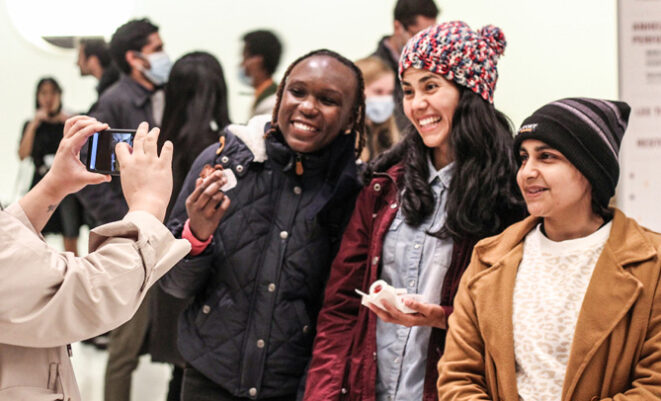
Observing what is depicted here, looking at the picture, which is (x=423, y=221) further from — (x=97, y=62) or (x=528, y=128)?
(x=97, y=62)

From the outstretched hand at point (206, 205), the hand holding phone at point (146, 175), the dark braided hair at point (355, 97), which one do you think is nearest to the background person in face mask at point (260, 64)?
the dark braided hair at point (355, 97)

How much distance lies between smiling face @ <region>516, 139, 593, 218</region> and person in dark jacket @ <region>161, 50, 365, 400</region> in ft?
2.51

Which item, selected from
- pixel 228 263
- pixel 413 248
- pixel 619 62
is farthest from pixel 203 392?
pixel 619 62

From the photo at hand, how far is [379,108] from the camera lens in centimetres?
400

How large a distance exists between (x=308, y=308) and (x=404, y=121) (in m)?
1.44

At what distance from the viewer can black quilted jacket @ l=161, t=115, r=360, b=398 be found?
2.73 metres

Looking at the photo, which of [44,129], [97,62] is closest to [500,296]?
[97,62]

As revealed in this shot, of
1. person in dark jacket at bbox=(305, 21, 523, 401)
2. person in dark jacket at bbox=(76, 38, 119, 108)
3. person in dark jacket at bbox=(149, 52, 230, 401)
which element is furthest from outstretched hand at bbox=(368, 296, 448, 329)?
person in dark jacket at bbox=(76, 38, 119, 108)

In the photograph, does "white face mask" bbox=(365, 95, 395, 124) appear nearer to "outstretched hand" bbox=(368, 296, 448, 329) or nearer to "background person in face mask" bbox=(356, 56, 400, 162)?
"background person in face mask" bbox=(356, 56, 400, 162)

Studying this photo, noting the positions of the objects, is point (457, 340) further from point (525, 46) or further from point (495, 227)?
point (525, 46)

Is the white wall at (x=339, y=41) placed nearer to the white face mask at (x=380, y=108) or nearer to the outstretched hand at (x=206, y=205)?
the white face mask at (x=380, y=108)

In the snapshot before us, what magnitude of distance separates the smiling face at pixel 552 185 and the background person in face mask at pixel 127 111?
2445 millimetres

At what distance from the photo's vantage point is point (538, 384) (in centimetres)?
212

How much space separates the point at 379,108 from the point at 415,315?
178cm
